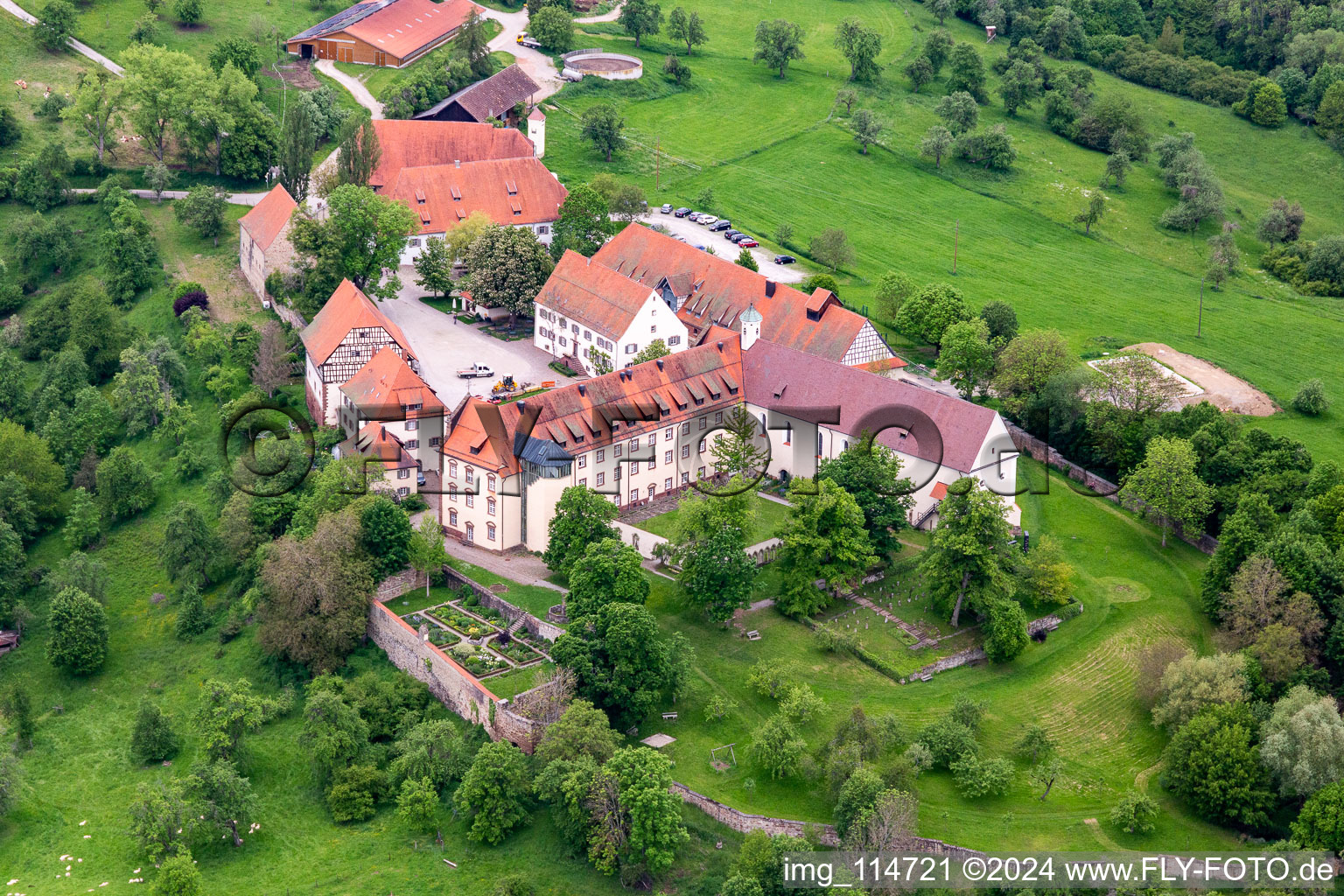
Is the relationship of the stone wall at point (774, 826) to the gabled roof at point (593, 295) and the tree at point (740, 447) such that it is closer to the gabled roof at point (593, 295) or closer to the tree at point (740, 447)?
the tree at point (740, 447)

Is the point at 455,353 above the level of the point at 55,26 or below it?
below

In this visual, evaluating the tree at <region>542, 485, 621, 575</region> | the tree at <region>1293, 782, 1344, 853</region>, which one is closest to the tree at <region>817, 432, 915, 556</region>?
the tree at <region>542, 485, 621, 575</region>

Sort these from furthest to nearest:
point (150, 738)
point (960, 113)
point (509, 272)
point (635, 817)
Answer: point (960, 113) < point (509, 272) < point (150, 738) < point (635, 817)

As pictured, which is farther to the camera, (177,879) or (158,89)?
(158,89)

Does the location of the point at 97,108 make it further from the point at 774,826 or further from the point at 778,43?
the point at 774,826

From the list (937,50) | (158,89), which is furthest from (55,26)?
(937,50)
